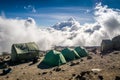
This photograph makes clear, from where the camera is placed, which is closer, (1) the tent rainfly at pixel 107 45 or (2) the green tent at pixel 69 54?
(2) the green tent at pixel 69 54

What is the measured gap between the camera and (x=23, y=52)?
41531mm

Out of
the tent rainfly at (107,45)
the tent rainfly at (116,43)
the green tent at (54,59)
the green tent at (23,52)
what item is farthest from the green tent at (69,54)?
the tent rainfly at (116,43)

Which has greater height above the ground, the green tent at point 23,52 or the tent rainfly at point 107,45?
the green tent at point 23,52

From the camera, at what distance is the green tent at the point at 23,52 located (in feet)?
135

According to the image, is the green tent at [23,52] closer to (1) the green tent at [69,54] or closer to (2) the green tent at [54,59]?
(2) the green tent at [54,59]

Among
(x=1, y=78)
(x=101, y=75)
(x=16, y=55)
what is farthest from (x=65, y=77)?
(x=16, y=55)

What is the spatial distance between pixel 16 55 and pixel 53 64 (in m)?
8.72

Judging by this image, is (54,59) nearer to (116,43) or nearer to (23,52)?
(23,52)

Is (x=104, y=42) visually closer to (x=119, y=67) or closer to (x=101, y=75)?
(x=119, y=67)

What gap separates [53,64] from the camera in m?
36.8

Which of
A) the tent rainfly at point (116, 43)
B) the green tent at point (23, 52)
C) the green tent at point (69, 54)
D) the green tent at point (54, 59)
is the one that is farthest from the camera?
the tent rainfly at point (116, 43)

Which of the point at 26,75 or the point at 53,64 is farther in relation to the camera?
the point at 53,64

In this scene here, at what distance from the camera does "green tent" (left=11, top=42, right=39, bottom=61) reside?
135ft

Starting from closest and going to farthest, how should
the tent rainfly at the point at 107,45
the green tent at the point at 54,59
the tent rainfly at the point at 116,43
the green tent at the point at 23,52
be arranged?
the green tent at the point at 54,59 → the green tent at the point at 23,52 → the tent rainfly at the point at 116,43 → the tent rainfly at the point at 107,45
